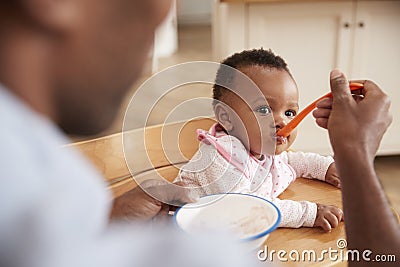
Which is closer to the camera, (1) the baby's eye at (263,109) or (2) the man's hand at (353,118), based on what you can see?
(2) the man's hand at (353,118)

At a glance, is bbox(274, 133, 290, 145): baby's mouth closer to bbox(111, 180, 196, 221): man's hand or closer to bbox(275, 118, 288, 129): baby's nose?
bbox(275, 118, 288, 129): baby's nose

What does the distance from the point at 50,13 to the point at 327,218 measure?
29.7 inches

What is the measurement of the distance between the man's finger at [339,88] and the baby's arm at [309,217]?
0.21m

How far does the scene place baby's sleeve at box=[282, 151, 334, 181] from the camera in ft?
3.64

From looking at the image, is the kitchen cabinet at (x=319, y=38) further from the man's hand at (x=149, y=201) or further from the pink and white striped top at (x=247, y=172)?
the man's hand at (x=149, y=201)

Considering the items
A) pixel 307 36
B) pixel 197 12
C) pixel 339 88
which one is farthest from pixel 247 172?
pixel 197 12

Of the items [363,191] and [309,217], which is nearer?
[363,191]

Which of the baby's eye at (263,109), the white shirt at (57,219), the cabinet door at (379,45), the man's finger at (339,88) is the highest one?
the white shirt at (57,219)

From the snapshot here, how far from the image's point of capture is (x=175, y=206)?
0.92 metres

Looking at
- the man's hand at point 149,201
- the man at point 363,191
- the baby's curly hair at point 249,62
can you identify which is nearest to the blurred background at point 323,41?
the baby's curly hair at point 249,62

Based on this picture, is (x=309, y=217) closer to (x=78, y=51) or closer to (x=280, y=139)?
(x=280, y=139)

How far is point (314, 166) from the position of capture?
1118mm

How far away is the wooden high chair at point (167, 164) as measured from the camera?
2.86ft

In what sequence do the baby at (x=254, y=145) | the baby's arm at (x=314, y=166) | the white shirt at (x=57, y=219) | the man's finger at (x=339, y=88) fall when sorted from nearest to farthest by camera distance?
the white shirt at (x=57, y=219) → the man's finger at (x=339, y=88) → the baby at (x=254, y=145) → the baby's arm at (x=314, y=166)
